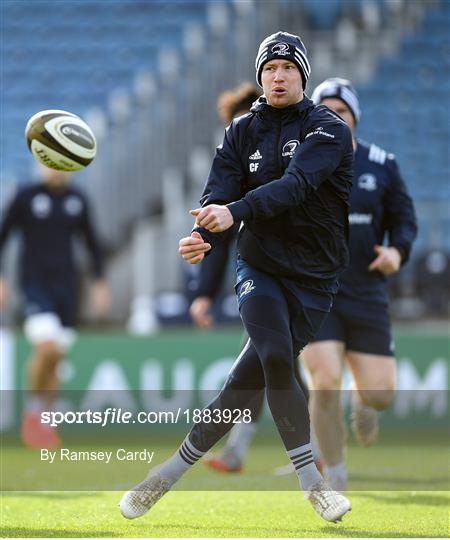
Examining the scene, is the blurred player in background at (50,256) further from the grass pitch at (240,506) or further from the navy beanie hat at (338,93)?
the navy beanie hat at (338,93)

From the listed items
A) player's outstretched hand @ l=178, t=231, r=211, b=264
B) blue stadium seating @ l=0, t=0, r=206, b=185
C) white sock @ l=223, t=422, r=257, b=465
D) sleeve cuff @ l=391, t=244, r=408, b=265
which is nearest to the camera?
player's outstretched hand @ l=178, t=231, r=211, b=264

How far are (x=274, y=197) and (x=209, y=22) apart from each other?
1191 cm

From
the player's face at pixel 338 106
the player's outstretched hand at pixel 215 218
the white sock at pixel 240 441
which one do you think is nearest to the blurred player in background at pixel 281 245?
the player's outstretched hand at pixel 215 218

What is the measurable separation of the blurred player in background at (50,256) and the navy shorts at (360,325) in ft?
12.0

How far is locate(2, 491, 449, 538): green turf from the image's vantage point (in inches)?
202

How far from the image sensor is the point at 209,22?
1653 centimetres

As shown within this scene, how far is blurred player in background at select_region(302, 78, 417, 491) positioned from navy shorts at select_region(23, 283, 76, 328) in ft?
12.3

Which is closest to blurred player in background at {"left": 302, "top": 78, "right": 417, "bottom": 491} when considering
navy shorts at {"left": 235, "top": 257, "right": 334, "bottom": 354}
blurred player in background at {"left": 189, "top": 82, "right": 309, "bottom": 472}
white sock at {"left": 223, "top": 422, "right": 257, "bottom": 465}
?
blurred player in background at {"left": 189, "top": 82, "right": 309, "bottom": 472}

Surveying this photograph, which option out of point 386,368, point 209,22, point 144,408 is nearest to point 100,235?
point 144,408

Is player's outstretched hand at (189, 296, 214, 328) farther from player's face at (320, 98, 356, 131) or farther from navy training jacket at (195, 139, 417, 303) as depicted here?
player's face at (320, 98, 356, 131)

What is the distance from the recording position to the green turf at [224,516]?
5133 millimetres

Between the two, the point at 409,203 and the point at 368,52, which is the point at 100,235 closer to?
the point at 368,52

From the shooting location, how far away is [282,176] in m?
5.30

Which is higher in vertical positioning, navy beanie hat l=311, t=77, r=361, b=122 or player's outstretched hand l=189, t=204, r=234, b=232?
navy beanie hat l=311, t=77, r=361, b=122
